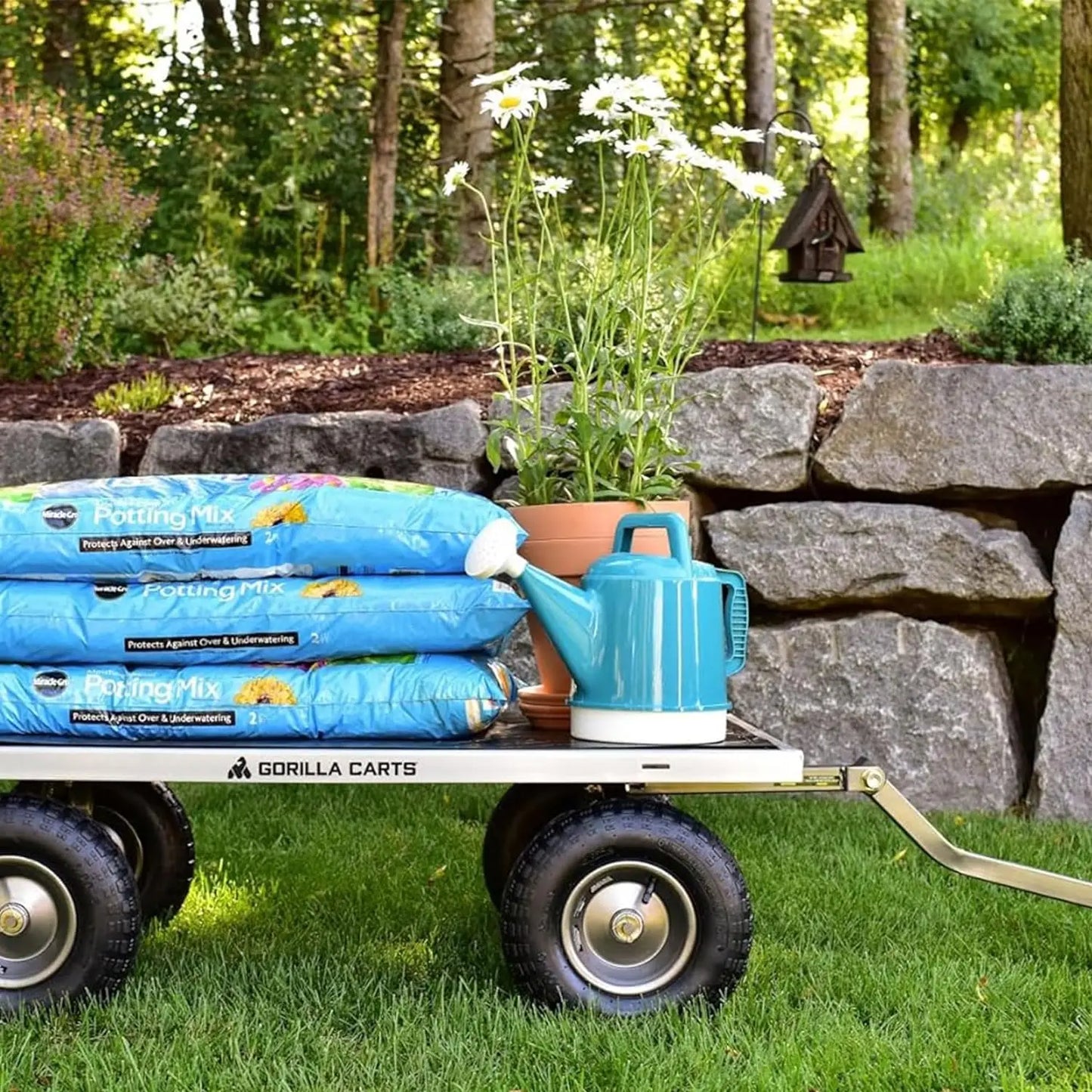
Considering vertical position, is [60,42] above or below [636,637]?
above

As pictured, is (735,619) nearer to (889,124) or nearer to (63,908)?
(63,908)

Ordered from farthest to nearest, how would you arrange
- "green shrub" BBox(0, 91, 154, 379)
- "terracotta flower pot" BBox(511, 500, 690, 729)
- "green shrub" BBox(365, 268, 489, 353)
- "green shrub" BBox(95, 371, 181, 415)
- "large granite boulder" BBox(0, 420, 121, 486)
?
"green shrub" BBox(365, 268, 489, 353)
"green shrub" BBox(0, 91, 154, 379)
"green shrub" BBox(95, 371, 181, 415)
"large granite boulder" BBox(0, 420, 121, 486)
"terracotta flower pot" BBox(511, 500, 690, 729)

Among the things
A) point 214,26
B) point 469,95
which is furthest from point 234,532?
point 214,26

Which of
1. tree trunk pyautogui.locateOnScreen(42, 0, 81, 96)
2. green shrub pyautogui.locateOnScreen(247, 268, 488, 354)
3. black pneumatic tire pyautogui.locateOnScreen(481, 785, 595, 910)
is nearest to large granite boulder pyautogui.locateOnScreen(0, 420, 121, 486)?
green shrub pyautogui.locateOnScreen(247, 268, 488, 354)

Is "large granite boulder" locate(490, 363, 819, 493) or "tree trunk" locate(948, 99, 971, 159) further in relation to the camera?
"tree trunk" locate(948, 99, 971, 159)

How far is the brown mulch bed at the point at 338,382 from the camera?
163 inches

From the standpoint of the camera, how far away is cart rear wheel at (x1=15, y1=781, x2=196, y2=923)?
272 centimetres

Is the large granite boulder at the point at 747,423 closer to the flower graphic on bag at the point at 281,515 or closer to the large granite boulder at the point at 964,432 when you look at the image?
the large granite boulder at the point at 964,432

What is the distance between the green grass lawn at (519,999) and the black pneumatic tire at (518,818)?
0.13 m

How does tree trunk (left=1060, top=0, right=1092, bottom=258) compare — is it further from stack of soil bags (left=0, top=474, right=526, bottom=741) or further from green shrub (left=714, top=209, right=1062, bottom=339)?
stack of soil bags (left=0, top=474, right=526, bottom=741)

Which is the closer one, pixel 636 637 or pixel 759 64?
pixel 636 637

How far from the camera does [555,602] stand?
7.29ft

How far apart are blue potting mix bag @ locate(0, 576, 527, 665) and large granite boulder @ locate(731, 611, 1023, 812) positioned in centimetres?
162

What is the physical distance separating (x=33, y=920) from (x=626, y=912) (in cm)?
89
